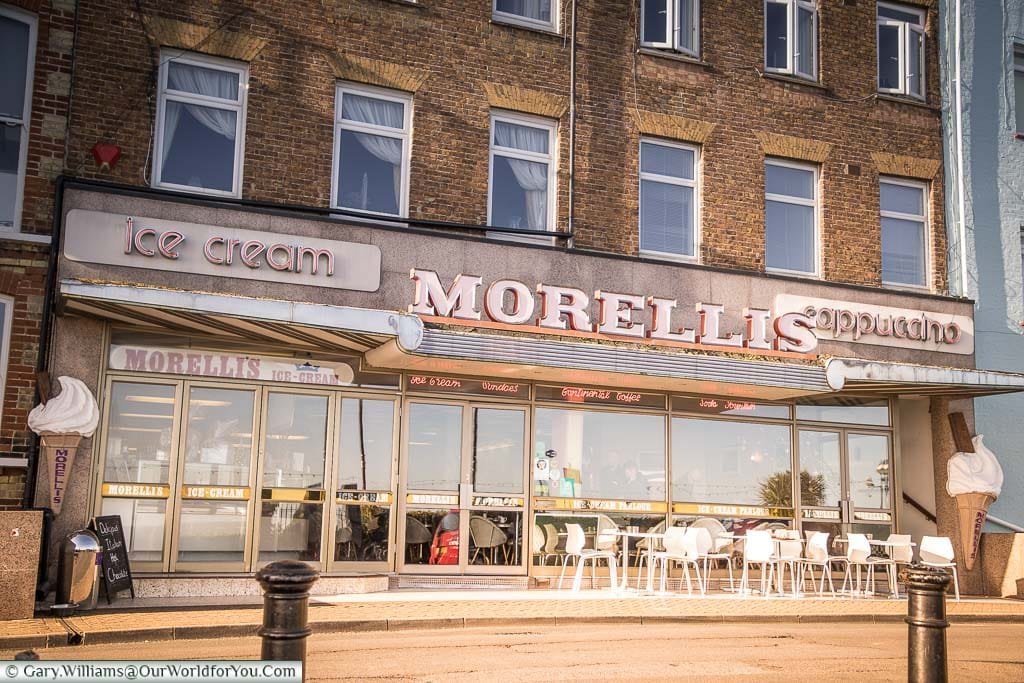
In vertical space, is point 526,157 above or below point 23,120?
above

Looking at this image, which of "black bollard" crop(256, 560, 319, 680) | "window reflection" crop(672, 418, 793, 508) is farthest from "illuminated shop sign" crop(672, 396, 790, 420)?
"black bollard" crop(256, 560, 319, 680)

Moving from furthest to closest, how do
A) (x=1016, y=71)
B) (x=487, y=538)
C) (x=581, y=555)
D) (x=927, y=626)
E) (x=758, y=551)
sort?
(x=1016, y=71) < (x=487, y=538) < (x=758, y=551) < (x=581, y=555) < (x=927, y=626)

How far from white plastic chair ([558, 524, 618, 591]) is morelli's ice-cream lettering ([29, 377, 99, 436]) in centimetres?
647

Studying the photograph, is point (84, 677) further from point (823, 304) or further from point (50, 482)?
point (823, 304)

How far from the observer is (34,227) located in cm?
1306

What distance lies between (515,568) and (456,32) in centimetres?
776

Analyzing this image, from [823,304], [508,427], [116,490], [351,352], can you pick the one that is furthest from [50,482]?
[823,304]

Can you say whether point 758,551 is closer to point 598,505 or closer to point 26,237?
point 598,505

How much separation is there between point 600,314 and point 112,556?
287 inches

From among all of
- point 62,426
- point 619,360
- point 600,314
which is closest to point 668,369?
point 619,360

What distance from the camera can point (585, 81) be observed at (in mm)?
16594

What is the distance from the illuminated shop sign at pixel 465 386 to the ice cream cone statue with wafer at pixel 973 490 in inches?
289

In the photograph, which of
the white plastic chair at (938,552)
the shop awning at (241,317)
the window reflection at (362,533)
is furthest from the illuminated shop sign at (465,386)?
the white plastic chair at (938,552)

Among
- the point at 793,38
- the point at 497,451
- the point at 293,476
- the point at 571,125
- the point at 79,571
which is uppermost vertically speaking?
the point at 793,38
